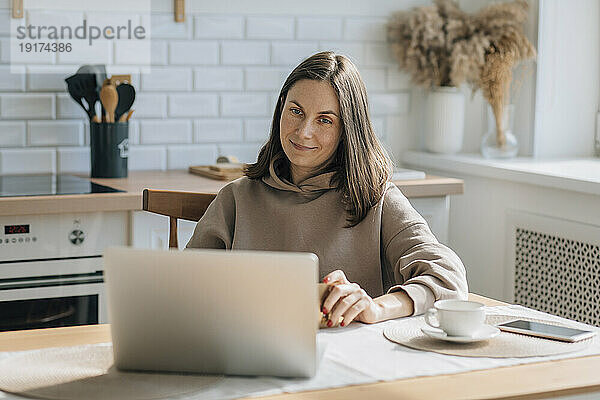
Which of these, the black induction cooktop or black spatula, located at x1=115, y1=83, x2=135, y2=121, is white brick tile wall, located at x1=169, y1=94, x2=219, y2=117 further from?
the black induction cooktop

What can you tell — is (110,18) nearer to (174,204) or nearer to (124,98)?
(124,98)

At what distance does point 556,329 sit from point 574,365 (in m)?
0.20

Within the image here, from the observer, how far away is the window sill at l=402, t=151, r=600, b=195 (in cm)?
303

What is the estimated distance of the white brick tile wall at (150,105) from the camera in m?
3.43

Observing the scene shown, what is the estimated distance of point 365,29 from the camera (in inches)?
148

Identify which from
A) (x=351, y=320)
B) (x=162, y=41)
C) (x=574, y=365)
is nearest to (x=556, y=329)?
(x=574, y=365)

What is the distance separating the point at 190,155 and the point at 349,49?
79 centimetres

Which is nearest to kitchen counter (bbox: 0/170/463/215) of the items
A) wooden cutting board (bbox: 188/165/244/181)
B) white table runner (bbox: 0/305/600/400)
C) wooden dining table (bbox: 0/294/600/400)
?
wooden cutting board (bbox: 188/165/244/181)

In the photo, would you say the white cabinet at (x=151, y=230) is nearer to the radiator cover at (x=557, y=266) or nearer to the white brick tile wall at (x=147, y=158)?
the white brick tile wall at (x=147, y=158)

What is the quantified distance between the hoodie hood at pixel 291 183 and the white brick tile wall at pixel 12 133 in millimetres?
1429

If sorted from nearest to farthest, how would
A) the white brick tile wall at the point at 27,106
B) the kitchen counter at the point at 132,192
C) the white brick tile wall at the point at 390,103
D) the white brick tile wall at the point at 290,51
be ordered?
the kitchen counter at the point at 132,192
the white brick tile wall at the point at 27,106
the white brick tile wall at the point at 290,51
the white brick tile wall at the point at 390,103

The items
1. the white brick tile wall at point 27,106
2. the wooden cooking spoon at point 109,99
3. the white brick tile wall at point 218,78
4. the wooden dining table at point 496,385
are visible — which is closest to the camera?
the wooden dining table at point 496,385

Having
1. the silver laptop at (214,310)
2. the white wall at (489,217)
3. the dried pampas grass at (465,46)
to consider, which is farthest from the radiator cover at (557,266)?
the silver laptop at (214,310)

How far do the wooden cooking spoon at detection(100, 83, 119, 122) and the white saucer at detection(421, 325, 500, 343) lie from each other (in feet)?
6.11
